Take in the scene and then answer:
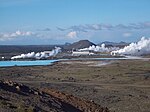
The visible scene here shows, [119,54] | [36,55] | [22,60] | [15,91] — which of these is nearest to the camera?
[15,91]

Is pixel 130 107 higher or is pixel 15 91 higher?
pixel 15 91

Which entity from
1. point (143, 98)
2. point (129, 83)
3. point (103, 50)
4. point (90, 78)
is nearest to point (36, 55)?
point (103, 50)

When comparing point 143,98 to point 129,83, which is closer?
point 143,98

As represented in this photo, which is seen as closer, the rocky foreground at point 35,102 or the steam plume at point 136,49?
the rocky foreground at point 35,102

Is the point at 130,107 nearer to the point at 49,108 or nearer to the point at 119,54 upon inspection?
the point at 49,108

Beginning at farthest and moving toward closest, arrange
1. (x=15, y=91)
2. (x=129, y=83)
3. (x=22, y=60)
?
(x=22, y=60)
(x=129, y=83)
(x=15, y=91)

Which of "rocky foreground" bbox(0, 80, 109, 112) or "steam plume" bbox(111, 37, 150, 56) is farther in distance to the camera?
"steam plume" bbox(111, 37, 150, 56)

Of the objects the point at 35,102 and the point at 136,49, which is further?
the point at 136,49
